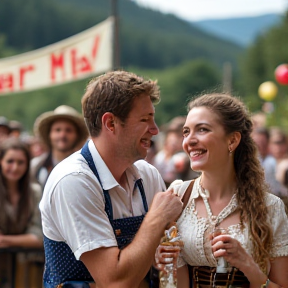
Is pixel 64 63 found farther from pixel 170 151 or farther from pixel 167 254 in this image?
pixel 167 254

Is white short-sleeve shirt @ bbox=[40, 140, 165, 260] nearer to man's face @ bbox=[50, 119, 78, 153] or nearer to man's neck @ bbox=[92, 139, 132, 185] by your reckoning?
man's neck @ bbox=[92, 139, 132, 185]

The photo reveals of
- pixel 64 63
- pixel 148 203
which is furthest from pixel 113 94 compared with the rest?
pixel 64 63

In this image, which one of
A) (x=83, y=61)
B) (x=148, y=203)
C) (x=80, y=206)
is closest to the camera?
(x=80, y=206)

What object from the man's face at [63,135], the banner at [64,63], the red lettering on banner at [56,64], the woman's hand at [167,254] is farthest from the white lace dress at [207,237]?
the red lettering on banner at [56,64]

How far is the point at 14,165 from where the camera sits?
6.89 metres

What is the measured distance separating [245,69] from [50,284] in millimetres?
73418

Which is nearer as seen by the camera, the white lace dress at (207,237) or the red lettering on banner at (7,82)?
the white lace dress at (207,237)

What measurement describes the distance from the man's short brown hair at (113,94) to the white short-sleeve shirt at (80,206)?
171mm

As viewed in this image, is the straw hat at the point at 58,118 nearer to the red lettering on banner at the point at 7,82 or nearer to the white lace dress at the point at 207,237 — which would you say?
the red lettering on banner at the point at 7,82

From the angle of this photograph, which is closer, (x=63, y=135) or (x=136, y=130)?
(x=136, y=130)

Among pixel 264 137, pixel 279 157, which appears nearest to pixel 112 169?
pixel 264 137

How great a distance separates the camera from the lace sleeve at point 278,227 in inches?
142

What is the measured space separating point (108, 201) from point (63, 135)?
4178 mm

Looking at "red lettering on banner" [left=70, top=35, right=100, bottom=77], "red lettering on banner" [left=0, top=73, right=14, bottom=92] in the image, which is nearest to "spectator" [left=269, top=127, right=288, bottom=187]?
"red lettering on banner" [left=70, top=35, right=100, bottom=77]
